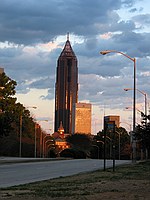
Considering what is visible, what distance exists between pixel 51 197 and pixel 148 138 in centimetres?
3034

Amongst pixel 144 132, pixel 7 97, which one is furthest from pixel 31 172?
pixel 7 97

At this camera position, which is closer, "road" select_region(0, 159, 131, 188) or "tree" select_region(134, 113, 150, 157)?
"road" select_region(0, 159, 131, 188)

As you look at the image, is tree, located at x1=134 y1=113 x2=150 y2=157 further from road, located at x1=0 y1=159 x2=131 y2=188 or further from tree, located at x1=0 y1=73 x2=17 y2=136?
tree, located at x1=0 y1=73 x2=17 y2=136

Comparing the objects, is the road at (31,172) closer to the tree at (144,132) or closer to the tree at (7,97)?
the tree at (144,132)

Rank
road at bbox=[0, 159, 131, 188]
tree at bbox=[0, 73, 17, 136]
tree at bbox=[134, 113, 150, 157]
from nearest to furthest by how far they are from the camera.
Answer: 1. road at bbox=[0, 159, 131, 188]
2. tree at bbox=[134, 113, 150, 157]
3. tree at bbox=[0, 73, 17, 136]

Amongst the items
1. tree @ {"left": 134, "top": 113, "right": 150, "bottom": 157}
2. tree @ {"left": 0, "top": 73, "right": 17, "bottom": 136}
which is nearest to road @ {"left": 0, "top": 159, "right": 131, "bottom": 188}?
tree @ {"left": 134, "top": 113, "right": 150, "bottom": 157}

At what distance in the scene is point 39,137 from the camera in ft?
379

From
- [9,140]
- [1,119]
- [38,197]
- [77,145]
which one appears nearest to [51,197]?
[38,197]

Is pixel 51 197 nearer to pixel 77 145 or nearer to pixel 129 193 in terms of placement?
pixel 129 193

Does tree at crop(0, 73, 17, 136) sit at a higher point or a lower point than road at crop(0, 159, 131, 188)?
higher

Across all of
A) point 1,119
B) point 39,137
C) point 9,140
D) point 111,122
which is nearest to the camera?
point 111,122

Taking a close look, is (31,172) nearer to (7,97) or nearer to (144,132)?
(144,132)

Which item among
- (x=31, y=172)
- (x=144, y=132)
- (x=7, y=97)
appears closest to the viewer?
(x=31, y=172)

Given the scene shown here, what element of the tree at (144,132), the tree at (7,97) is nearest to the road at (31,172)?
the tree at (144,132)
